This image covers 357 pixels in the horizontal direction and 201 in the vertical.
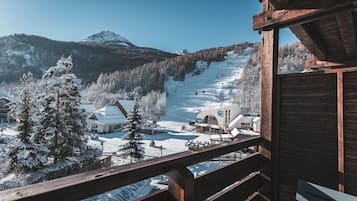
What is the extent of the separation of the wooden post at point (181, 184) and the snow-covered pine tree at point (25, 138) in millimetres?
8531

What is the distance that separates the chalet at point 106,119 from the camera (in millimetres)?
19906

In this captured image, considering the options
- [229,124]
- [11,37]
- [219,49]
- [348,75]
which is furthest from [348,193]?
[11,37]

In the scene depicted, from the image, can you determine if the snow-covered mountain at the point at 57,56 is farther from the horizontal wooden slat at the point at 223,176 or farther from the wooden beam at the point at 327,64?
the horizontal wooden slat at the point at 223,176

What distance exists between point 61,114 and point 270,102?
899 cm

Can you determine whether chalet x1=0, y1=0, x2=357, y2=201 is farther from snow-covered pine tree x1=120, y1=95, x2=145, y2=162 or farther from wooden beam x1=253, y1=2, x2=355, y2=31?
snow-covered pine tree x1=120, y1=95, x2=145, y2=162

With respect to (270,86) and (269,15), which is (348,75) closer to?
(270,86)

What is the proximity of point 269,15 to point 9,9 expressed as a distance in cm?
764

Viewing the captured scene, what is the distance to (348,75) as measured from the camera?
1.41m

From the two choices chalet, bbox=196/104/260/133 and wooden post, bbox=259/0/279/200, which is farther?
chalet, bbox=196/104/260/133

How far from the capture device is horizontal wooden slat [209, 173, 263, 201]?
1.31m

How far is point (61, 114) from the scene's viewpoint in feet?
28.3

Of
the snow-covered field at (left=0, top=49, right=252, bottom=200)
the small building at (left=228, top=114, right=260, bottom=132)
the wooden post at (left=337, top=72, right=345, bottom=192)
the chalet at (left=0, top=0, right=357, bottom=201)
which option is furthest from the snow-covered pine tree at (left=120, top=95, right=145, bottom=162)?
the small building at (left=228, top=114, right=260, bottom=132)

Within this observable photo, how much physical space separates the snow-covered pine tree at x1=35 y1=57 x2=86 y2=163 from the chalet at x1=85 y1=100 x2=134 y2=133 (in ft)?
33.0

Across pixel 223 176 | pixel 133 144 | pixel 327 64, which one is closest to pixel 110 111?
pixel 133 144
